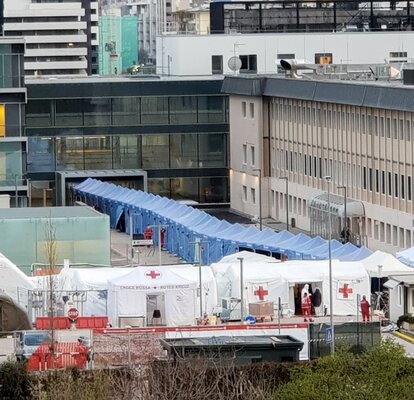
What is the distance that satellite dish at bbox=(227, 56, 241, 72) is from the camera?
100 metres

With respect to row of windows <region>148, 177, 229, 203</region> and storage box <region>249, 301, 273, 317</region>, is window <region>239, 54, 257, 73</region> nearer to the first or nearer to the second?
row of windows <region>148, 177, 229, 203</region>

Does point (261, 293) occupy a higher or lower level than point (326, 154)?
lower

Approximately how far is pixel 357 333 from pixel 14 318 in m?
7.36

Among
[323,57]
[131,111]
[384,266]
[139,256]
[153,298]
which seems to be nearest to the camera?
[153,298]

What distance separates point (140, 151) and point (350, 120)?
21.2 m

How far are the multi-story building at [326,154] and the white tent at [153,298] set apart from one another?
16.7m

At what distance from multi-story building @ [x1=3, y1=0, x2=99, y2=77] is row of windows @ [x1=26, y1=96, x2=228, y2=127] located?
93519mm

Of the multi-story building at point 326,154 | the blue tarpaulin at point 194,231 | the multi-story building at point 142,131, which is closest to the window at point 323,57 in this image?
the multi-story building at point 142,131

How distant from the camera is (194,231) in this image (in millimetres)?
69562

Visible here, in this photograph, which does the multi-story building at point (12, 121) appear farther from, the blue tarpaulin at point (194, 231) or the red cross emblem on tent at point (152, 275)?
the red cross emblem on tent at point (152, 275)

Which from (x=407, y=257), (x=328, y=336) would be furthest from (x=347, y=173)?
(x=328, y=336)

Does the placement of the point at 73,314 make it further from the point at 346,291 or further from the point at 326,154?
the point at 326,154

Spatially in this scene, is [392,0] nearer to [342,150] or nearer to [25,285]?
[342,150]

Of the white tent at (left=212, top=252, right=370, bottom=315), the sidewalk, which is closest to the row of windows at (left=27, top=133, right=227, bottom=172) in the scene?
the sidewalk
